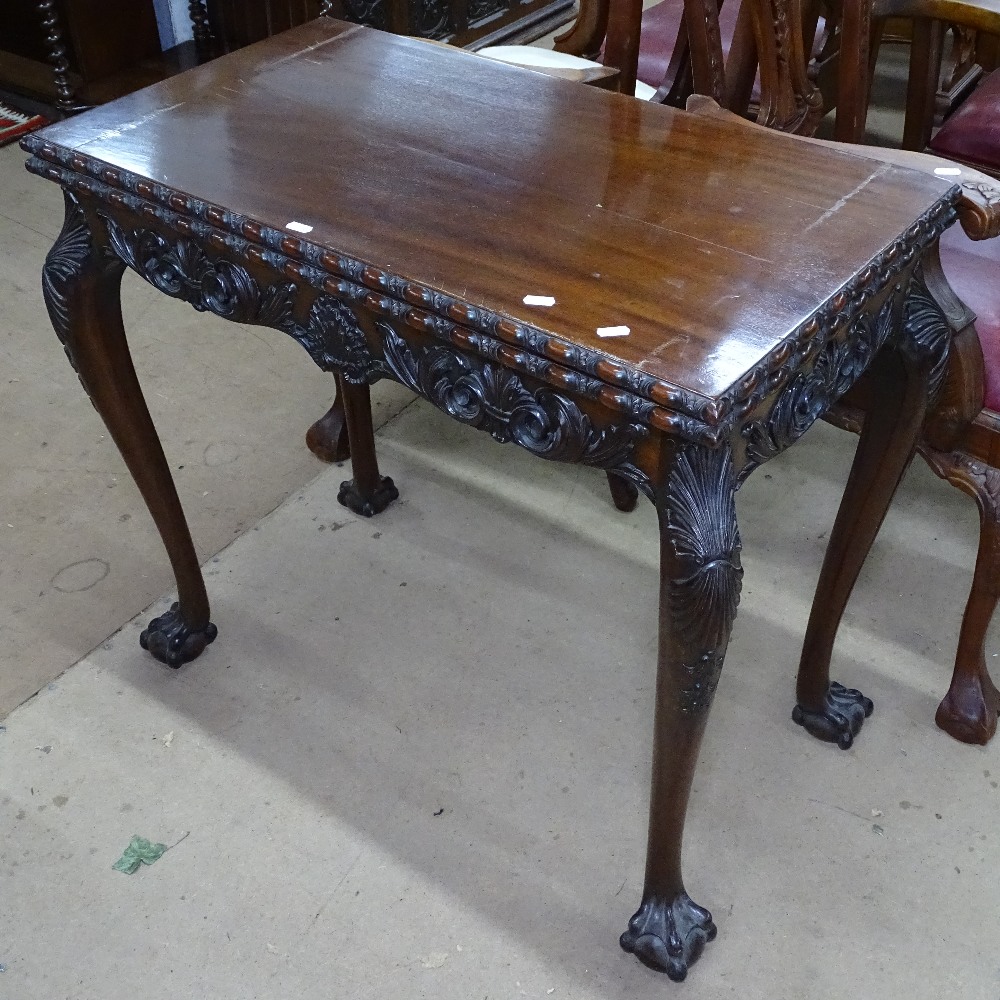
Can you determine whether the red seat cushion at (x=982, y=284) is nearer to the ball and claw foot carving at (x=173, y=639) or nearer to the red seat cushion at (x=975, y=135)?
the red seat cushion at (x=975, y=135)

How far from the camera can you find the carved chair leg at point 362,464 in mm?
1710

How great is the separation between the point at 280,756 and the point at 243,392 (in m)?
0.85

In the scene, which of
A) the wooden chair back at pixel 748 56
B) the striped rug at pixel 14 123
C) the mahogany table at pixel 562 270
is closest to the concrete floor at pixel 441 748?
the mahogany table at pixel 562 270

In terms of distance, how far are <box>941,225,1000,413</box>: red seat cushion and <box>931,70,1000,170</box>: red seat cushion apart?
385 millimetres

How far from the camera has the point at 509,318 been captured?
2.98ft

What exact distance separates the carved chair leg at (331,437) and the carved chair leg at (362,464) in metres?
0.06

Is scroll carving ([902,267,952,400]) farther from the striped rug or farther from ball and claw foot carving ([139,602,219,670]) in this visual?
the striped rug

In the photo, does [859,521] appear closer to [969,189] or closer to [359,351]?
[969,189]

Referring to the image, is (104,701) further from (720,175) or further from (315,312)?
(720,175)

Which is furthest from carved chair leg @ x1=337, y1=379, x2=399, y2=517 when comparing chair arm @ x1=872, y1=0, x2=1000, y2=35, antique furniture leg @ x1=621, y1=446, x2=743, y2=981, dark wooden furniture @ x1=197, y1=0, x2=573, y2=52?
dark wooden furniture @ x1=197, y1=0, x2=573, y2=52

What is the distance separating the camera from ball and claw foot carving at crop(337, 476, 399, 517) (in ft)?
5.95

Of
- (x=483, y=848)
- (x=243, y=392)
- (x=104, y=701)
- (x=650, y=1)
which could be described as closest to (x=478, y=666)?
(x=483, y=848)

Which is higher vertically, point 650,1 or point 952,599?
point 650,1

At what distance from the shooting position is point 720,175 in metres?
1.12
